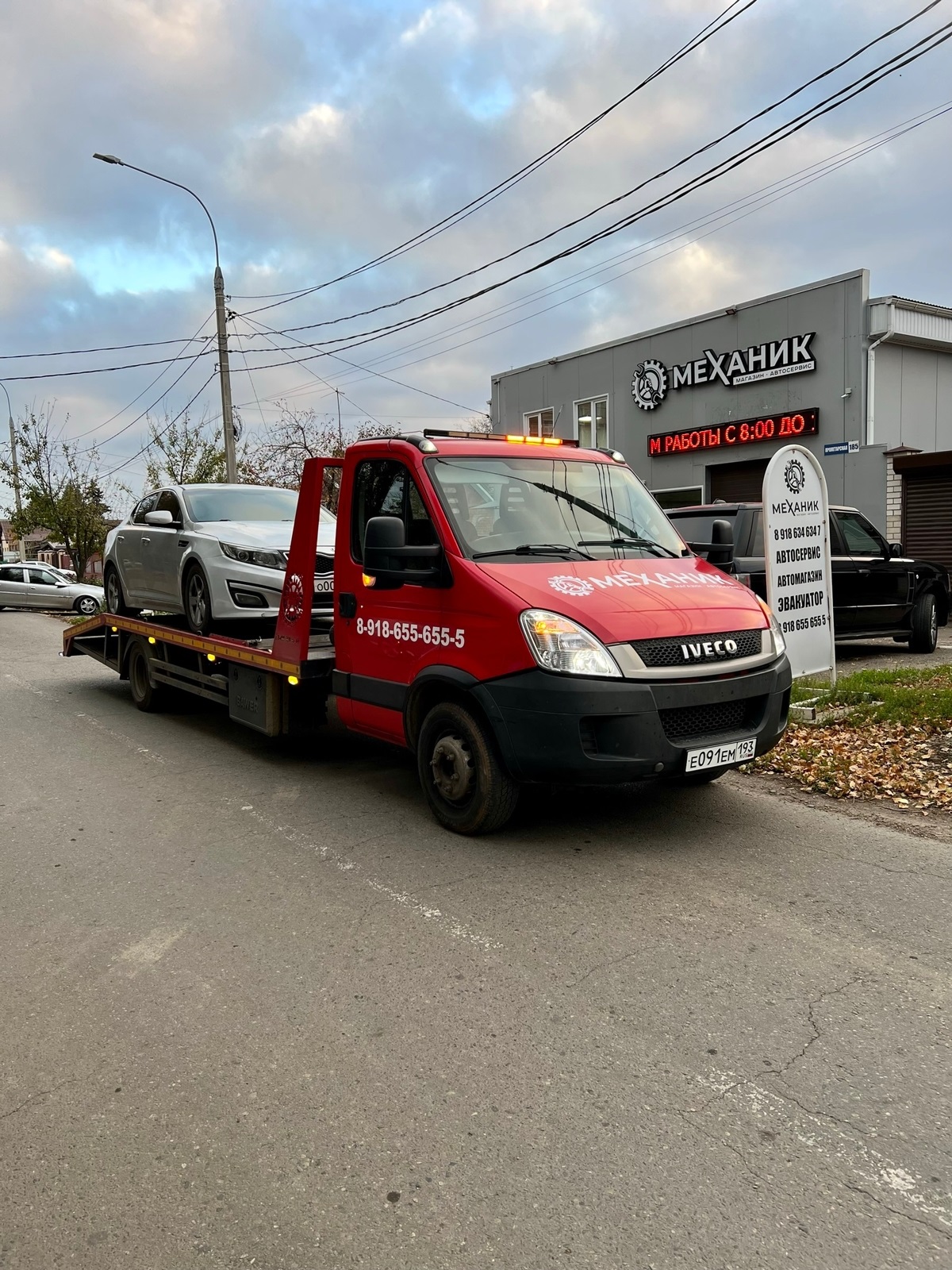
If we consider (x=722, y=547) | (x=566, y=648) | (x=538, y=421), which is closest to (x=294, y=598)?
(x=566, y=648)

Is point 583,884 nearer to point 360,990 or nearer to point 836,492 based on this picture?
point 360,990

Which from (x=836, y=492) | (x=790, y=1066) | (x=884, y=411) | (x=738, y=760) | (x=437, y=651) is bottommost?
(x=790, y=1066)

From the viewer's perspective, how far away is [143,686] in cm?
998

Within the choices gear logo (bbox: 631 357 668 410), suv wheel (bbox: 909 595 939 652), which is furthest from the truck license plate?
gear logo (bbox: 631 357 668 410)

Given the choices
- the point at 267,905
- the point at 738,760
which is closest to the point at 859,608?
the point at 738,760

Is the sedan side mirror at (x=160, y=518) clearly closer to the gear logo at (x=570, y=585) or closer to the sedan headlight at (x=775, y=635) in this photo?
the gear logo at (x=570, y=585)

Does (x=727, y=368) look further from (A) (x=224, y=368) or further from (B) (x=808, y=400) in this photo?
(A) (x=224, y=368)

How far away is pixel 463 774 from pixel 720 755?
4.48 feet

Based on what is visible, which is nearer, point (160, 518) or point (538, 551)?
point (538, 551)

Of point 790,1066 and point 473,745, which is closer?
point 790,1066

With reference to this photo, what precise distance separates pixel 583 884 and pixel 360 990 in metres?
1.39

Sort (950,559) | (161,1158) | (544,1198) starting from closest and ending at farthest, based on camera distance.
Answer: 1. (544,1198)
2. (161,1158)
3. (950,559)

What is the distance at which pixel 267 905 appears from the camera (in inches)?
173

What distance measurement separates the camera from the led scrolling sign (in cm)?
1823
